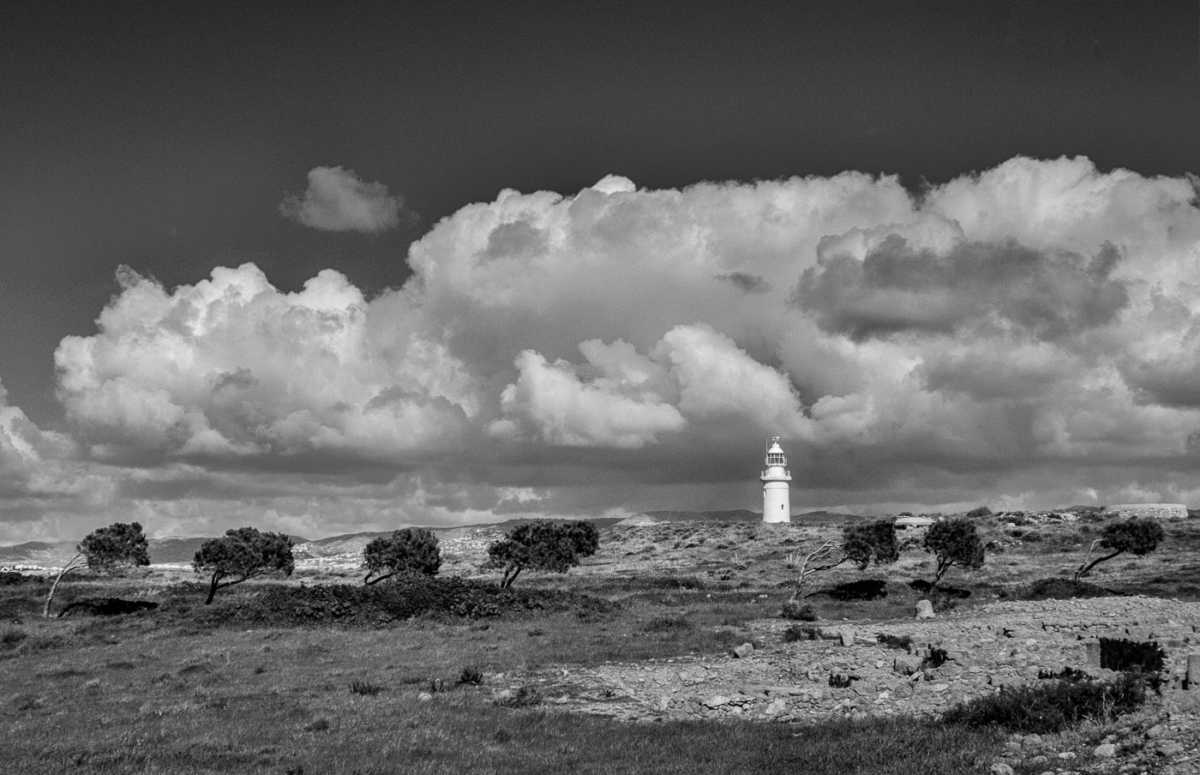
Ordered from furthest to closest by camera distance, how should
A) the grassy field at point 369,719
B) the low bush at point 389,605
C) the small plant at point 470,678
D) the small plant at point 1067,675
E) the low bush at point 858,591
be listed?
the low bush at point 858,591 < the low bush at point 389,605 < the small plant at point 470,678 < the small plant at point 1067,675 < the grassy field at point 369,719

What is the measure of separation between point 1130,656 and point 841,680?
25.1ft

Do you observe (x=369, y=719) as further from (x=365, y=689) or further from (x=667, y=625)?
(x=667, y=625)

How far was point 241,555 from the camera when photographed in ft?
224

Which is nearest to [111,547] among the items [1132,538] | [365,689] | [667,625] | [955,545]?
[667,625]

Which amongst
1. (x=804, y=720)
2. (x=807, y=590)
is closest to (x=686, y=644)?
(x=804, y=720)

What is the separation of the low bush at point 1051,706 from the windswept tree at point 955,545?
54.0 meters

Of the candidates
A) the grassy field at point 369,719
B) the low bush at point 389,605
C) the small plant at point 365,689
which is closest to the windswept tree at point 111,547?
the low bush at point 389,605

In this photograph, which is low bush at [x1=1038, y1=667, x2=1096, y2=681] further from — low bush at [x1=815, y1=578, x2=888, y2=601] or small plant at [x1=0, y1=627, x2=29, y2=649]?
small plant at [x1=0, y1=627, x2=29, y2=649]

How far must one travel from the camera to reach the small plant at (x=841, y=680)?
79.9ft

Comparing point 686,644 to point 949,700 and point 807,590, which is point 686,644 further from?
point 807,590

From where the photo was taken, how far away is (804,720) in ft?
69.2

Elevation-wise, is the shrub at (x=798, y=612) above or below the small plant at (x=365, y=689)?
below

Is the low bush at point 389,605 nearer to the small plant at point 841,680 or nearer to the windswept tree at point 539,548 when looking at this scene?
the windswept tree at point 539,548

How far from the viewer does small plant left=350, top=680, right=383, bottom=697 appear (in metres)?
26.9
